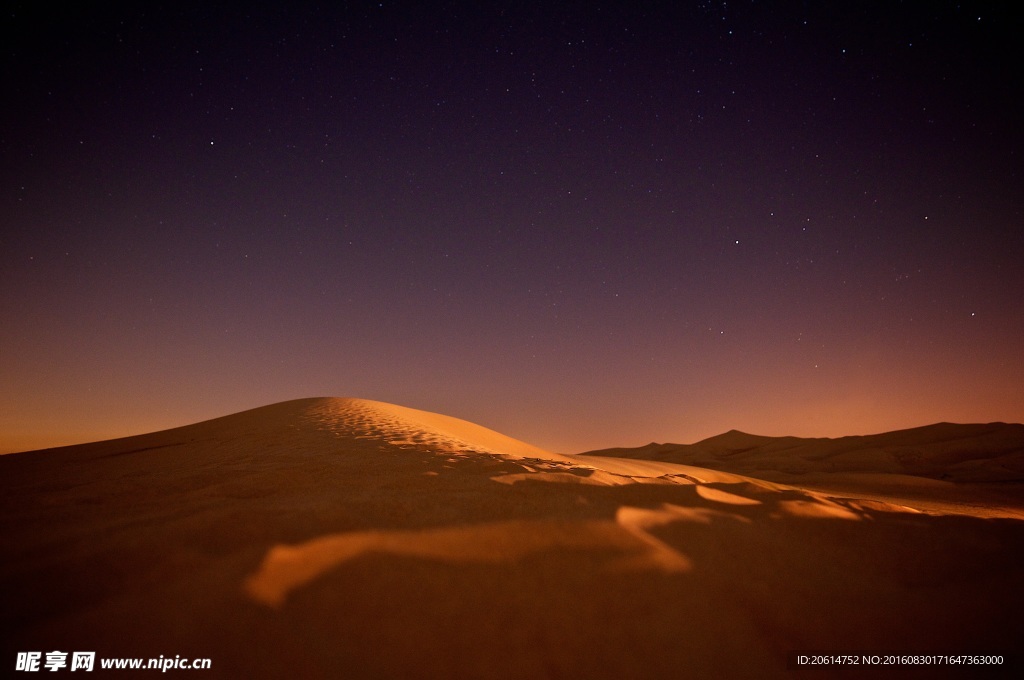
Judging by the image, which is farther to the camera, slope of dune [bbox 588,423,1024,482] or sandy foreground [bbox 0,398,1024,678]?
slope of dune [bbox 588,423,1024,482]

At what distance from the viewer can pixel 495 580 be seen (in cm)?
192

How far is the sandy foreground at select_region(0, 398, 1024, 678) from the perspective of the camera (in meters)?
1.55

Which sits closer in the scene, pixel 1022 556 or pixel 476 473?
pixel 1022 556

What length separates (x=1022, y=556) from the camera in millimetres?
2523

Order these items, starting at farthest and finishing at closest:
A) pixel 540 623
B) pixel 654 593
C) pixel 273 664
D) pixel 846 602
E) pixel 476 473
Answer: pixel 476 473, pixel 846 602, pixel 654 593, pixel 540 623, pixel 273 664

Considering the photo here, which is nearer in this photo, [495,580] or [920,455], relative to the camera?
[495,580]

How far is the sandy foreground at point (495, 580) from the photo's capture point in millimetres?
1549

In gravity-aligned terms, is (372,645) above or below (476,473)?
below

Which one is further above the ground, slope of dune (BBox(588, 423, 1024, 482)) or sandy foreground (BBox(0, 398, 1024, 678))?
sandy foreground (BBox(0, 398, 1024, 678))

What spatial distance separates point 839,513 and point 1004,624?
110 centimetres

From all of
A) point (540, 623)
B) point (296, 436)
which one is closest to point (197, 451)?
point (296, 436)

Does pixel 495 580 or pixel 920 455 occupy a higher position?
pixel 495 580

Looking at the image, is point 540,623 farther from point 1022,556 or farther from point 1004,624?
point 1022,556

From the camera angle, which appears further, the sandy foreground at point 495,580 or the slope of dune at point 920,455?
the slope of dune at point 920,455
